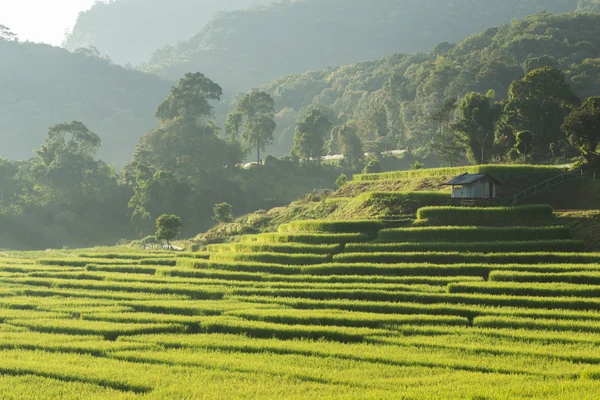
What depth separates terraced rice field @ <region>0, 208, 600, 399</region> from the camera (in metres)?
16.4

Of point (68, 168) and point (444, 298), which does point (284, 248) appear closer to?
point (444, 298)

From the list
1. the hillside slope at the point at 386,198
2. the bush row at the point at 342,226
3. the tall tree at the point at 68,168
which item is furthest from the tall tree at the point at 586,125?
the tall tree at the point at 68,168

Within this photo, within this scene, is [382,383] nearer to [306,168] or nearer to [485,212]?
[485,212]

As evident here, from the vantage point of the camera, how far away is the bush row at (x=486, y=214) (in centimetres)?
3556

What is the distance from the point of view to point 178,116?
284 ft

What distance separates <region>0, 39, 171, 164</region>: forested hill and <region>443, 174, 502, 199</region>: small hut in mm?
105912

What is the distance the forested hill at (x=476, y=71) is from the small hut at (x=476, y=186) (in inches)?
1562

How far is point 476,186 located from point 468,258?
864cm

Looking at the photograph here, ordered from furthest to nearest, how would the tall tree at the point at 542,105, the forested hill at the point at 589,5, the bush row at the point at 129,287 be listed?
the forested hill at the point at 589,5
the tall tree at the point at 542,105
the bush row at the point at 129,287

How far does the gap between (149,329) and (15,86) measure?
128 m

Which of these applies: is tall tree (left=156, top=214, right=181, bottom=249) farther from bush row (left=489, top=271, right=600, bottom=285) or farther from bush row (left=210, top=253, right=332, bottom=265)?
bush row (left=489, top=271, right=600, bottom=285)

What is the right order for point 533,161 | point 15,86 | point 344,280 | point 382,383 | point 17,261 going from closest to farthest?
point 382,383 → point 344,280 → point 17,261 → point 533,161 → point 15,86

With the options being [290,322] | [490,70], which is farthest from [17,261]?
[490,70]

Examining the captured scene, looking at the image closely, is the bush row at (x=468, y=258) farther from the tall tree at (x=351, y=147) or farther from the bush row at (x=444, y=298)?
the tall tree at (x=351, y=147)
